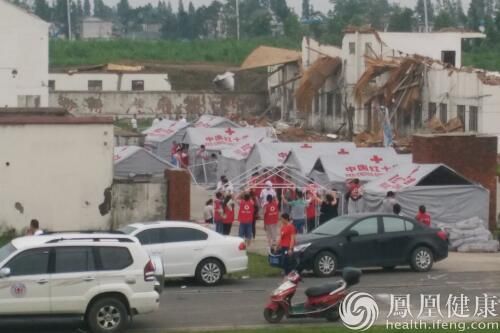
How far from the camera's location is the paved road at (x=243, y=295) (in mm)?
21219

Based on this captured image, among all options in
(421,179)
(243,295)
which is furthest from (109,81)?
(243,295)

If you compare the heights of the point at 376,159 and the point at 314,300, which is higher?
the point at 376,159

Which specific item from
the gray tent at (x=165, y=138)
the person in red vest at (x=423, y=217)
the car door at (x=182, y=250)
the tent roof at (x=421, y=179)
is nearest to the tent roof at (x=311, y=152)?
the tent roof at (x=421, y=179)

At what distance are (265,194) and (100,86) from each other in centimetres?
5546

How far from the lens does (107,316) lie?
20031 mm

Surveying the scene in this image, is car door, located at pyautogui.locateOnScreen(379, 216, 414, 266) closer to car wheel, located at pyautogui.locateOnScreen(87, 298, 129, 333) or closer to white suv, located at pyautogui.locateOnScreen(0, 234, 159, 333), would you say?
white suv, located at pyautogui.locateOnScreen(0, 234, 159, 333)

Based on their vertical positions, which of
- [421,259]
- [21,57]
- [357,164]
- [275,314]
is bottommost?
[421,259]

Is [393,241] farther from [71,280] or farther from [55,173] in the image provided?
[71,280]

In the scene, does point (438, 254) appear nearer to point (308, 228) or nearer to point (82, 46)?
point (308, 228)

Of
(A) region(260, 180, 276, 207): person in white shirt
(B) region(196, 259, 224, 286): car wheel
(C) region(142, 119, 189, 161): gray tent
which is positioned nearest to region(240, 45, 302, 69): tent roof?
(C) region(142, 119, 189, 161): gray tent

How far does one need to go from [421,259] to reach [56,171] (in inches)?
400

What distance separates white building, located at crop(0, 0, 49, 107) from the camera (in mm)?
58031

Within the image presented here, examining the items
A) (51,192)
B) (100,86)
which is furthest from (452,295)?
(100,86)

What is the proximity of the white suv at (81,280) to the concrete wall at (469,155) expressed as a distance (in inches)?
679
